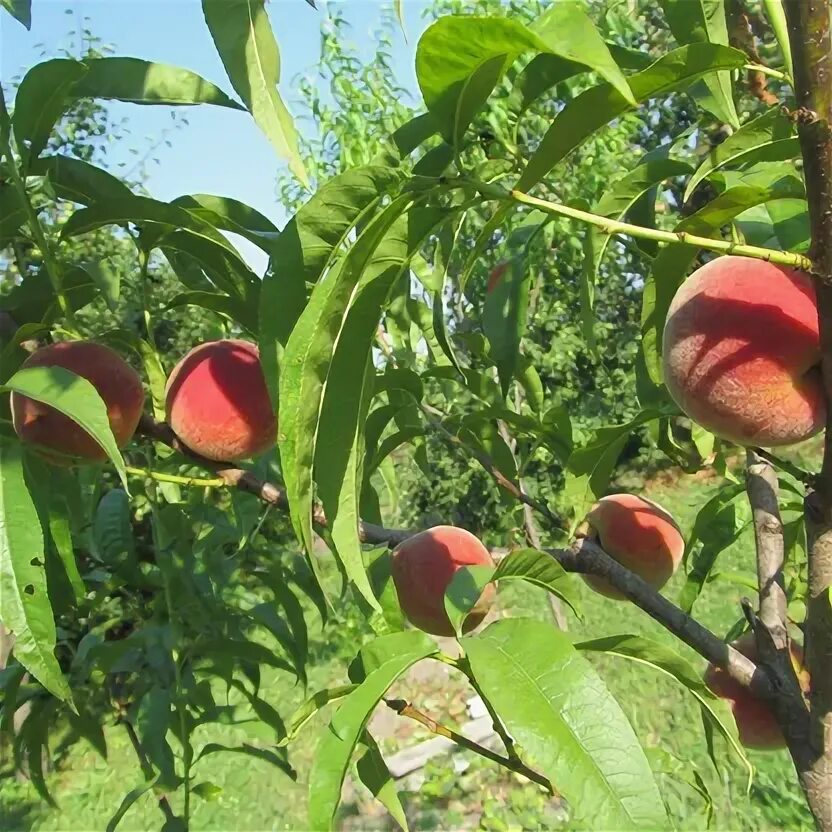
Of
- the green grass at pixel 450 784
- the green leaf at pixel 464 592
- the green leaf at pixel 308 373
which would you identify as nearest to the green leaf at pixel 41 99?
the green leaf at pixel 308 373

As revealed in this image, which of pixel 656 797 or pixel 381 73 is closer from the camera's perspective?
pixel 656 797

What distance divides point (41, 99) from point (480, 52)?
394mm

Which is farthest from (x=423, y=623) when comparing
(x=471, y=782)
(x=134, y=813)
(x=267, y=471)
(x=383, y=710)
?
(x=383, y=710)

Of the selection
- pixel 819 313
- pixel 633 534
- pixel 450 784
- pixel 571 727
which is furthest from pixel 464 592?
pixel 450 784

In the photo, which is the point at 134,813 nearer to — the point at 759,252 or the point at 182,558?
the point at 182,558

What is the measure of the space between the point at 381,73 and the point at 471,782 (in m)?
2.48

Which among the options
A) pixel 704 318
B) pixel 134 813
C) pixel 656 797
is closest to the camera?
pixel 656 797

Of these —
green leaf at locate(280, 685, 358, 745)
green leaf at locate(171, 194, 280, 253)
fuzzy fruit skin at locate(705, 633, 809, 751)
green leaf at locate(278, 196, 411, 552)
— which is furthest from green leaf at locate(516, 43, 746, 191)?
fuzzy fruit skin at locate(705, 633, 809, 751)

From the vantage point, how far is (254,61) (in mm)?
415

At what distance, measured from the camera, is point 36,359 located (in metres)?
0.64

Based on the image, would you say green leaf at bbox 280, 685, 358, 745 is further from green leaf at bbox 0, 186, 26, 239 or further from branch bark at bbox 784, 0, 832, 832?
green leaf at bbox 0, 186, 26, 239

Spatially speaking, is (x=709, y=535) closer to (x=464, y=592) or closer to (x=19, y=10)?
(x=464, y=592)

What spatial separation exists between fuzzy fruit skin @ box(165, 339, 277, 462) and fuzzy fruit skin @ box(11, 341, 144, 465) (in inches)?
2.0

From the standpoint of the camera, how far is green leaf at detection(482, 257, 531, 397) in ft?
2.25
